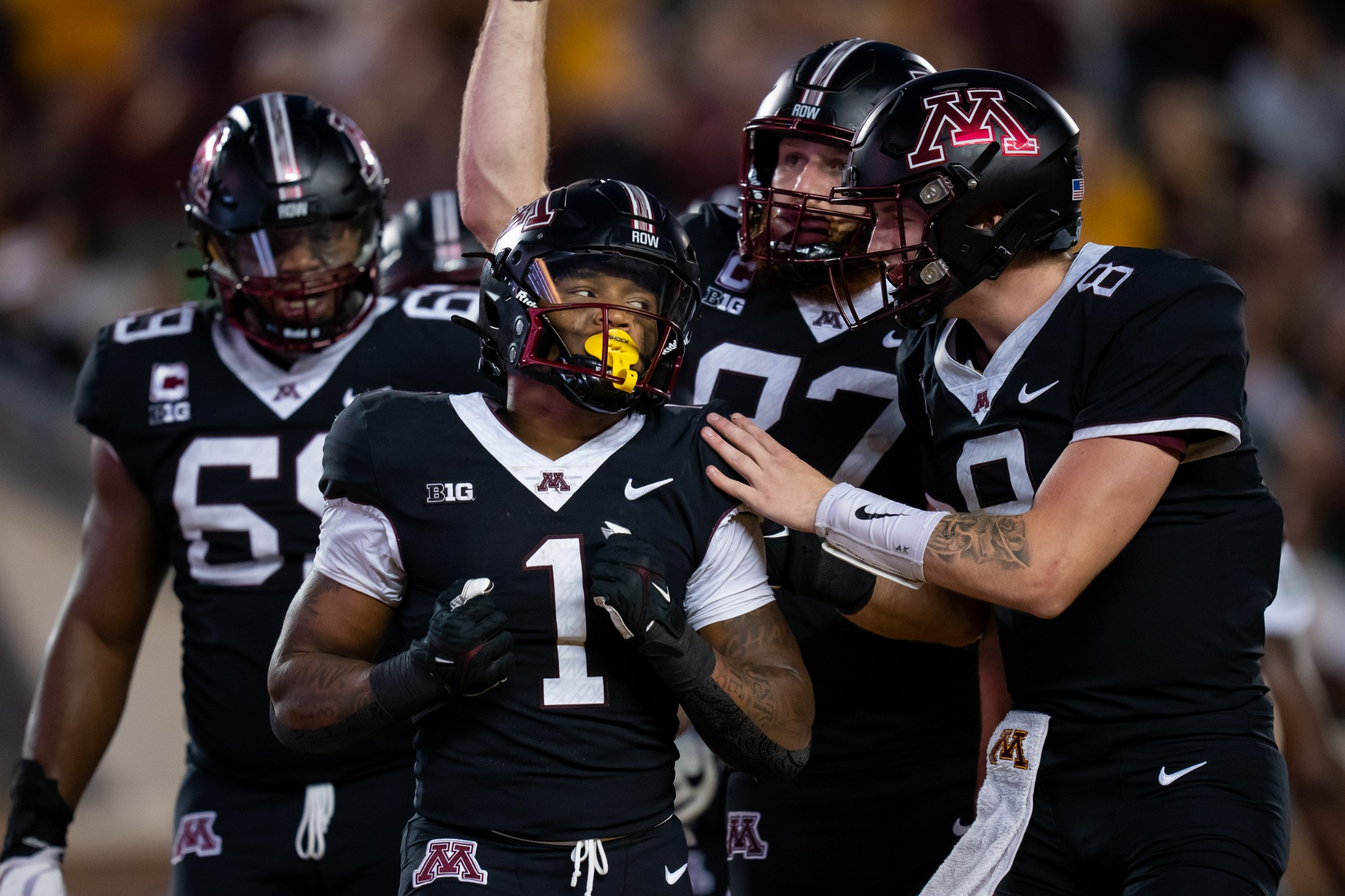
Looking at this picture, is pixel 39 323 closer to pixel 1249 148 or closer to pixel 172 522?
pixel 172 522

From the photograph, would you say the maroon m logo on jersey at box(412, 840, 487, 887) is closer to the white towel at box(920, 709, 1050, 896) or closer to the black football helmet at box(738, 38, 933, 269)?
the white towel at box(920, 709, 1050, 896)

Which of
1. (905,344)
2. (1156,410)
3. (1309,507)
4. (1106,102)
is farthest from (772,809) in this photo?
(1106,102)

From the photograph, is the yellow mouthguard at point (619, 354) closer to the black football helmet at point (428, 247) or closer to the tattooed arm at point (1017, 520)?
Result: the tattooed arm at point (1017, 520)

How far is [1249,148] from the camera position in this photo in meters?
8.02

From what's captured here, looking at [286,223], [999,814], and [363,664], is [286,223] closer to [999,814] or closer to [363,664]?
[363,664]

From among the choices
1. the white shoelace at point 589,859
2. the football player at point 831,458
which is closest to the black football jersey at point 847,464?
the football player at point 831,458

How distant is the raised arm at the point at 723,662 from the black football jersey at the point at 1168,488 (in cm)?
49

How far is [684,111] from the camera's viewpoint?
791 centimetres

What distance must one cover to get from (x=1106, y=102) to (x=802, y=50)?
1.83 metres

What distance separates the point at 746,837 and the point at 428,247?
1951 mm

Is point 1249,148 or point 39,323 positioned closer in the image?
point 39,323

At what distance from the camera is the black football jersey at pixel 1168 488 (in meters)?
2.30

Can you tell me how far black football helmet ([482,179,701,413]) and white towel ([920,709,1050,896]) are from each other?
0.86 meters

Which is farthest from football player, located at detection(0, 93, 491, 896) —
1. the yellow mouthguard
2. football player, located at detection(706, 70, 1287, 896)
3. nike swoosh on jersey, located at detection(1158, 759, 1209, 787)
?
nike swoosh on jersey, located at detection(1158, 759, 1209, 787)
